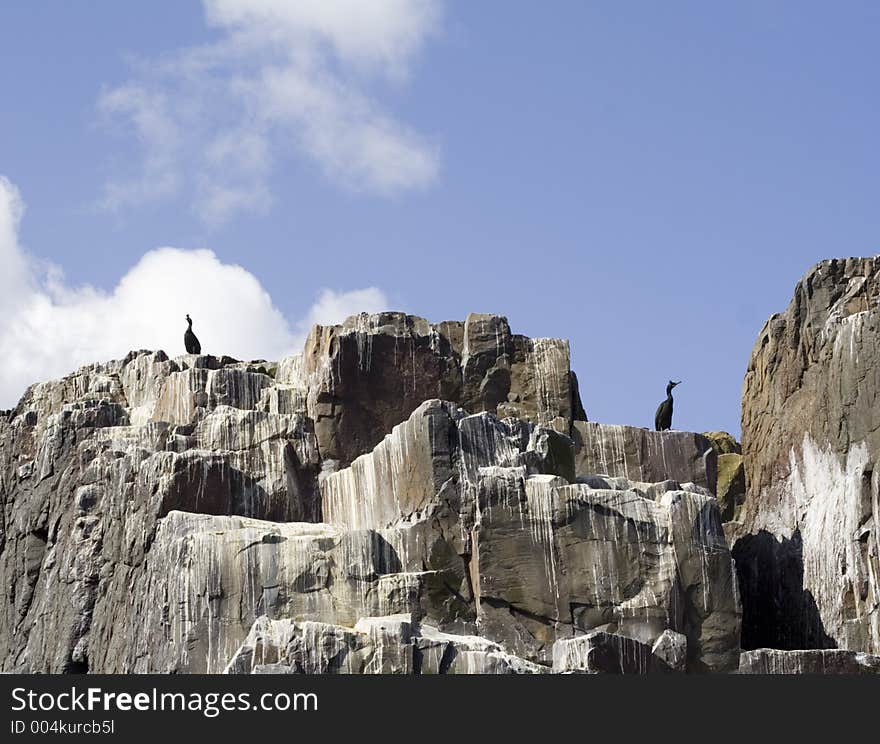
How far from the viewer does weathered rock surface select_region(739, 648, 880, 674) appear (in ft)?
145

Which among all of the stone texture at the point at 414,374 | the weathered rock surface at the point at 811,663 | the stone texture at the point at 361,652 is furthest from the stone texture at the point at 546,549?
the stone texture at the point at 414,374

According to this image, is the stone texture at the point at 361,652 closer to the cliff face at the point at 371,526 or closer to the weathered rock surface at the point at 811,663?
the cliff face at the point at 371,526

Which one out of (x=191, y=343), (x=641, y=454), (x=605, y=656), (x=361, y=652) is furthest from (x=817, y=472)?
(x=191, y=343)

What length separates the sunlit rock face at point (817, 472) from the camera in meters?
48.3

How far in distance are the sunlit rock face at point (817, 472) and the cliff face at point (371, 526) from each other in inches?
93.7

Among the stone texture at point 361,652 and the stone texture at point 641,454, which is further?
the stone texture at point 641,454

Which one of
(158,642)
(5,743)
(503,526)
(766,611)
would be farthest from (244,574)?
(766,611)

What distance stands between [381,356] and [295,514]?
570 cm

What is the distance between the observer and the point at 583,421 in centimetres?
5594

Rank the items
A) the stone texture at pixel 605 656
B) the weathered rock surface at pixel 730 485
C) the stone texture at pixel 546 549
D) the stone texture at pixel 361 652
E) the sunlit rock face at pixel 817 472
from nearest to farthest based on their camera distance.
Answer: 1. the stone texture at pixel 361 652
2. the stone texture at pixel 605 656
3. the stone texture at pixel 546 549
4. the sunlit rock face at pixel 817 472
5. the weathered rock surface at pixel 730 485

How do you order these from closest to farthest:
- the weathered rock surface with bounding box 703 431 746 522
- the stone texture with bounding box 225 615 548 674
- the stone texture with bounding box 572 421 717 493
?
the stone texture with bounding box 225 615 548 674 → the stone texture with bounding box 572 421 717 493 → the weathered rock surface with bounding box 703 431 746 522

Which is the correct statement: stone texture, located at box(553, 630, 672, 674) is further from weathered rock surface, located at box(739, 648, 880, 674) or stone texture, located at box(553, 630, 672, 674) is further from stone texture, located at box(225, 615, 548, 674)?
weathered rock surface, located at box(739, 648, 880, 674)

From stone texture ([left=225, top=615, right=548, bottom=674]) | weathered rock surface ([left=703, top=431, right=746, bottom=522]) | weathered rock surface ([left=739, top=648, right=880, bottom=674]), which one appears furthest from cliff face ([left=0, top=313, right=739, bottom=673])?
weathered rock surface ([left=703, top=431, right=746, bottom=522])

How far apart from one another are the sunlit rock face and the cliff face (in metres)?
2.38
